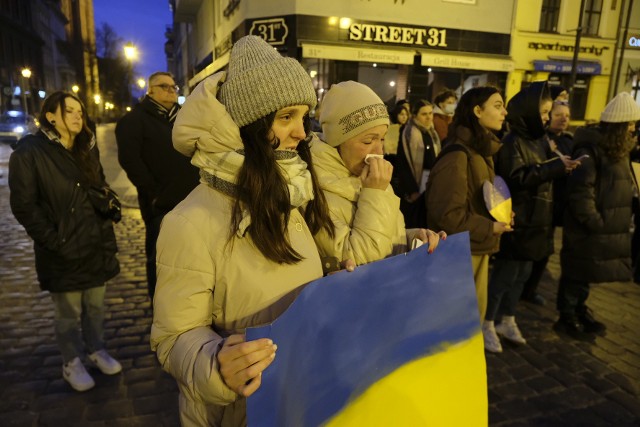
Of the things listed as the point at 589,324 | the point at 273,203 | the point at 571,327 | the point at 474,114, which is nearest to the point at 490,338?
the point at 571,327

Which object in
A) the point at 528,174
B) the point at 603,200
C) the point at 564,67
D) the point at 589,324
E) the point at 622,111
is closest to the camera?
the point at 528,174

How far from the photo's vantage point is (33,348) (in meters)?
3.97

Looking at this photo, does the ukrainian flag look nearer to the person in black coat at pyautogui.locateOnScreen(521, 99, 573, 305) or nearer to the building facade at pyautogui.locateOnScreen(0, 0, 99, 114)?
the person in black coat at pyautogui.locateOnScreen(521, 99, 573, 305)

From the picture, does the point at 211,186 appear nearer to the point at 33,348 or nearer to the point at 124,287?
the point at 33,348

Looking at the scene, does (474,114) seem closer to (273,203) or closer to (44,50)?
(273,203)

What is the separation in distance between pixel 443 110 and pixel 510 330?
3.57 metres

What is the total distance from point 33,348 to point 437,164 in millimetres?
3670

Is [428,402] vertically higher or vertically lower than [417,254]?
lower

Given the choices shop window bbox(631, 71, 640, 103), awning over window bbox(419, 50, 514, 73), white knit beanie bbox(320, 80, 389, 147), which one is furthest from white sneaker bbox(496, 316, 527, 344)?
shop window bbox(631, 71, 640, 103)

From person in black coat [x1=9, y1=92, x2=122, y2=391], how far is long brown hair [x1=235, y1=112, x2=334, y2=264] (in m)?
2.27

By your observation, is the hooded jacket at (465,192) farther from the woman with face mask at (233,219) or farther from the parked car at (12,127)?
the parked car at (12,127)

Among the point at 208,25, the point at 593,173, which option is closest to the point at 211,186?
the point at 593,173

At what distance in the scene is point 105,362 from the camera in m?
3.59

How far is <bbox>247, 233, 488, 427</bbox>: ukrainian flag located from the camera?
3.94 ft
